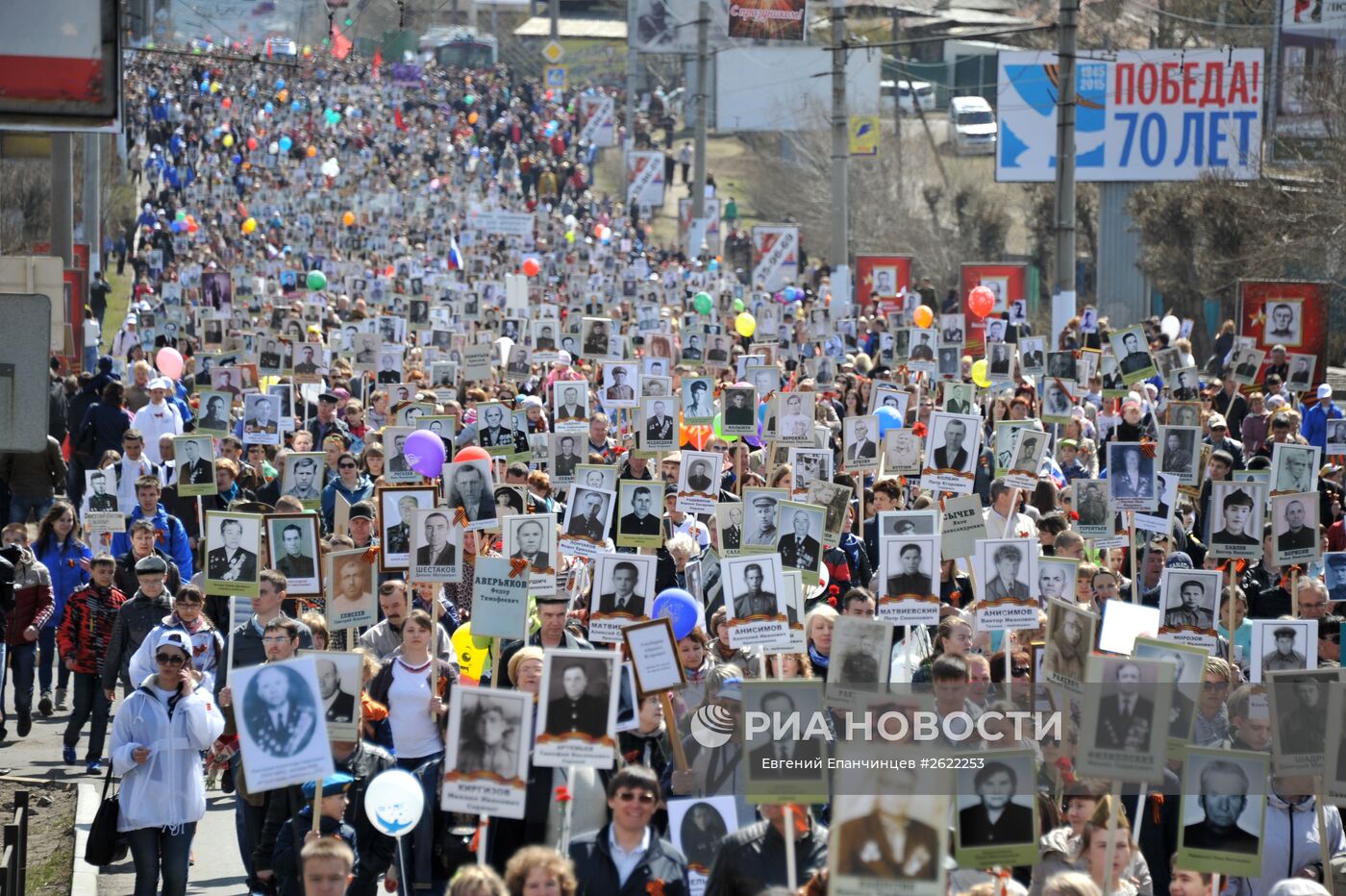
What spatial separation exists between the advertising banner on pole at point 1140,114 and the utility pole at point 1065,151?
7.65m

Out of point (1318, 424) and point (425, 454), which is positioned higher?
point (1318, 424)

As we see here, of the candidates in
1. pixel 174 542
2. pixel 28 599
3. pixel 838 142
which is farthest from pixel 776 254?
pixel 28 599

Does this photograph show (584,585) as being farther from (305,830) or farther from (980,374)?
(980,374)

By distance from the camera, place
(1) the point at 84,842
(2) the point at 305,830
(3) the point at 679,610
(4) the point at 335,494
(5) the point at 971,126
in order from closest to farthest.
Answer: (2) the point at 305,830
(3) the point at 679,610
(1) the point at 84,842
(4) the point at 335,494
(5) the point at 971,126

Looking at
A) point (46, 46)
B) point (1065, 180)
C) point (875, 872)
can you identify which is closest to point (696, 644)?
point (875, 872)

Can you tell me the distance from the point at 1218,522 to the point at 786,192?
45.2m

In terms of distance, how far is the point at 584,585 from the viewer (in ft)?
43.2

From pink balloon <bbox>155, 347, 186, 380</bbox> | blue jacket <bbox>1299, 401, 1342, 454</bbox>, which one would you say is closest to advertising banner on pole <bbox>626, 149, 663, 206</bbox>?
pink balloon <bbox>155, 347, 186, 380</bbox>

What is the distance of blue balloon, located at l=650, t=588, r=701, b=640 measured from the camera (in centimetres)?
1095

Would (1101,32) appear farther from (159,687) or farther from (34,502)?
(159,687)

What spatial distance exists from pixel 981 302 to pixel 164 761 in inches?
839

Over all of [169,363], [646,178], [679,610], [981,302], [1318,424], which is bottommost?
[679,610]

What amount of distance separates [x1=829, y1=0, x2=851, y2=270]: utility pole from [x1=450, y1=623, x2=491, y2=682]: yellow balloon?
22994 mm

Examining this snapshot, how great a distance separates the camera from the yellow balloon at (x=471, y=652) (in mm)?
11219
